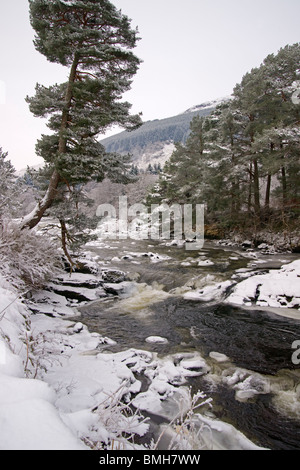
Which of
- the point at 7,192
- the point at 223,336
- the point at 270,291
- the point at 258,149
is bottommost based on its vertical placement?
the point at 223,336

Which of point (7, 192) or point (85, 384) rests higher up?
point (7, 192)

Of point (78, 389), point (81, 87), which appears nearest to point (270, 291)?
point (78, 389)

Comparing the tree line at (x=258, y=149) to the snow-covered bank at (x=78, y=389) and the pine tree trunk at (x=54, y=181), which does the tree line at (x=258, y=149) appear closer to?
the pine tree trunk at (x=54, y=181)

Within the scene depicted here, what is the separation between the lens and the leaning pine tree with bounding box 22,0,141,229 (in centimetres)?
754

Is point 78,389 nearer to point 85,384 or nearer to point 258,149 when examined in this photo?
point 85,384

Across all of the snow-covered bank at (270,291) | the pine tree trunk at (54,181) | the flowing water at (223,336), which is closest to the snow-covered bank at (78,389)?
the flowing water at (223,336)

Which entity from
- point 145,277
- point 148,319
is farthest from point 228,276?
point 148,319

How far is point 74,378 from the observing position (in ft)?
13.1

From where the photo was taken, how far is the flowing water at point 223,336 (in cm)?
370

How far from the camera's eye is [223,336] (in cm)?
623

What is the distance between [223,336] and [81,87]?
884 cm

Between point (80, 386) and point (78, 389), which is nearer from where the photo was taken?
point (78, 389)

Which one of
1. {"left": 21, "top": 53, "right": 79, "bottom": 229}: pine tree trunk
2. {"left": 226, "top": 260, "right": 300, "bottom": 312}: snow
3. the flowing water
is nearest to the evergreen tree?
{"left": 21, "top": 53, "right": 79, "bottom": 229}: pine tree trunk

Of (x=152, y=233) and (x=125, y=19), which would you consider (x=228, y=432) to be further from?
(x=152, y=233)
